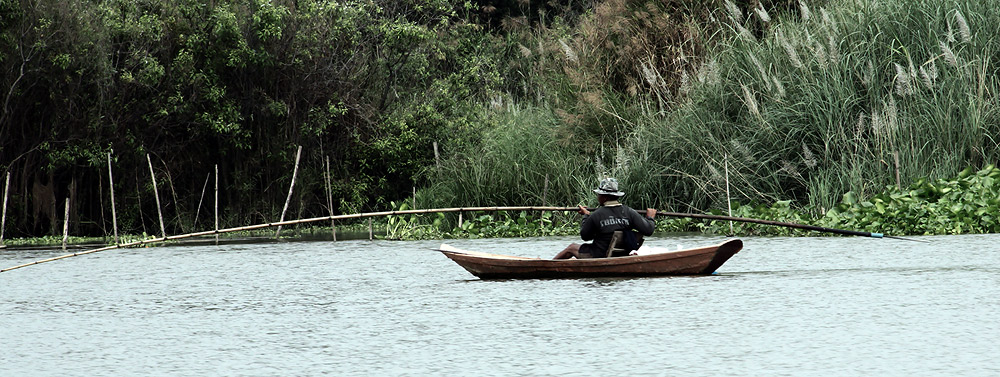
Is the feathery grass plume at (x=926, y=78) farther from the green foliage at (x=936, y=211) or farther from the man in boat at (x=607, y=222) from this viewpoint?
the man in boat at (x=607, y=222)

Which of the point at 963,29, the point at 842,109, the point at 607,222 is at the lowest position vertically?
the point at 607,222

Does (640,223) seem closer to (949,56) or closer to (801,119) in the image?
(801,119)

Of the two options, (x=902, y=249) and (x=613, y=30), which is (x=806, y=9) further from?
(x=902, y=249)

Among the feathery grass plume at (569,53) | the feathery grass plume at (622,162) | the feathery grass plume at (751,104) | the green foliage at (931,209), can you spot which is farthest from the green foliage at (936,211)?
the feathery grass plume at (569,53)

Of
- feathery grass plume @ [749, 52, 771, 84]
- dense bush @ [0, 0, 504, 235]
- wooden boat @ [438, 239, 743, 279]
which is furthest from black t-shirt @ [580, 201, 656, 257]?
dense bush @ [0, 0, 504, 235]

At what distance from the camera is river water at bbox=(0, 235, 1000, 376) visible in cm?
750

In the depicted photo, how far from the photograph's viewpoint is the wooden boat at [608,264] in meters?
12.1

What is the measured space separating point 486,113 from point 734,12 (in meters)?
6.51

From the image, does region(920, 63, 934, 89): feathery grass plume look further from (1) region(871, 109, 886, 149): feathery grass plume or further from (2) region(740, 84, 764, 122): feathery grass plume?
(2) region(740, 84, 764, 122): feathery grass plume

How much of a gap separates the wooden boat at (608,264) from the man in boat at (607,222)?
30 cm

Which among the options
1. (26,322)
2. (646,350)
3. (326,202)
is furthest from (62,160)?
(646,350)

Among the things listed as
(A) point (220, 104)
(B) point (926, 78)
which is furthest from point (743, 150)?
(A) point (220, 104)

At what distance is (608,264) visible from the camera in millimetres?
12305

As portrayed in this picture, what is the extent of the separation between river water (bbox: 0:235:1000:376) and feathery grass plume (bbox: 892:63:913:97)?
143 inches
